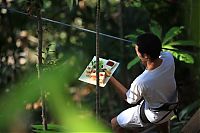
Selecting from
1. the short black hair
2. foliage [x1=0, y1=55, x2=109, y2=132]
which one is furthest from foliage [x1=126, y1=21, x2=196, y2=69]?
foliage [x1=0, y1=55, x2=109, y2=132]

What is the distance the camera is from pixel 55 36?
4.88 metres

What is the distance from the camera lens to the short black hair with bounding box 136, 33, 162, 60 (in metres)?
2.43

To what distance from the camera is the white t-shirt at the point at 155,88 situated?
2.43 metres

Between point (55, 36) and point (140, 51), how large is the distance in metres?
2.52

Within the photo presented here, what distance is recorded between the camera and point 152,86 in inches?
95.8

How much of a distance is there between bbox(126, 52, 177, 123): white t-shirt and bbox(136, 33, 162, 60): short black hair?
0.27 ft

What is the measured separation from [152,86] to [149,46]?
0.19 meters

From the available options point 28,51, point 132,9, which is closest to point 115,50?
point 132,9

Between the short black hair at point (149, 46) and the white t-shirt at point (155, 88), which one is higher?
the short black hair at point (149, 46)

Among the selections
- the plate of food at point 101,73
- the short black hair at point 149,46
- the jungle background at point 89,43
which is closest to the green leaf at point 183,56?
the jungle background at point 89,43

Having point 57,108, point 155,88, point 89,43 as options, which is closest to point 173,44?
point 155,88

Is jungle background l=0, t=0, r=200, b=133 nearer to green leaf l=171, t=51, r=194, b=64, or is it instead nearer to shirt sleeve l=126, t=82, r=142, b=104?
green leaf l=171, t=51, r=194, b=64

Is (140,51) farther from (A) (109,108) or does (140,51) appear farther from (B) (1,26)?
(A) (109,108)

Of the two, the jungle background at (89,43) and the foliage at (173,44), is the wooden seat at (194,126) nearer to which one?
the foliage at (173,44)
